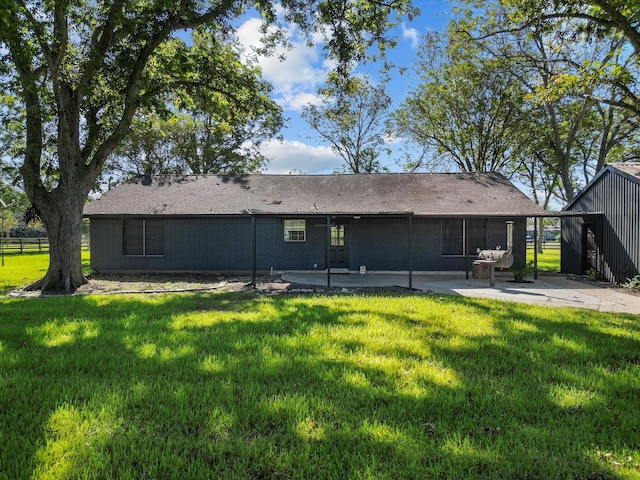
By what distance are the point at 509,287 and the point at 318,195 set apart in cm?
829

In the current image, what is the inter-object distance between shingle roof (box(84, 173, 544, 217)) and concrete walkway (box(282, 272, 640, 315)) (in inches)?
96.3

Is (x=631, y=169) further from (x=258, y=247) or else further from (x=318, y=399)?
(x=318, y=399)

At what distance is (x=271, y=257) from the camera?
587 inches

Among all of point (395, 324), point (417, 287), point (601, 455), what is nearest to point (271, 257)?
point (417, 287)

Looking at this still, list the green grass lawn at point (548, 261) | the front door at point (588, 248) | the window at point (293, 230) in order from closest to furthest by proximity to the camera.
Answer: the front door at point (588, 248) → the window at point (293, 230) → the green grass lawn at point (548, 261)

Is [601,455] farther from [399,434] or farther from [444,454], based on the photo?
[399,434]

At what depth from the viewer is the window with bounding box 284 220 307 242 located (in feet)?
49.2

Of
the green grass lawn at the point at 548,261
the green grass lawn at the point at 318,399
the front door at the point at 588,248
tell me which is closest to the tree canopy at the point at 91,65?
the green grass lawn at the point at 318,399

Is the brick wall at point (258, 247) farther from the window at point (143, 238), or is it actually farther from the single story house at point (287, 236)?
the window at point (143, 238)

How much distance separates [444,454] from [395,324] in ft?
11.9

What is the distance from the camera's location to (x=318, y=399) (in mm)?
3352

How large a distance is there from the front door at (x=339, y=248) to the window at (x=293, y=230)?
129 centimetres

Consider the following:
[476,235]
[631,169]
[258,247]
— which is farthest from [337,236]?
[631,169]

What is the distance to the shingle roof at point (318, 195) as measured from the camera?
14.4 meters
